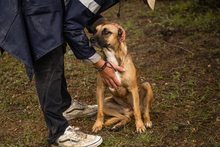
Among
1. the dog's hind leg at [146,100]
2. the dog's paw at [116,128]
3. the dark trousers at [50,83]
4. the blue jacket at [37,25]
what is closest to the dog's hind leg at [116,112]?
the dog's paw at [116,128]

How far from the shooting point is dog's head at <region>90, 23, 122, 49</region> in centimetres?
293

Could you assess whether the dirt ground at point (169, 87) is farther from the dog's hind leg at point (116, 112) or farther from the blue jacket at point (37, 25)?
the blue jacket at point (37, 25)

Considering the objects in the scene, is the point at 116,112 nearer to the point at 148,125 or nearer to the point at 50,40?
the point at 148,125

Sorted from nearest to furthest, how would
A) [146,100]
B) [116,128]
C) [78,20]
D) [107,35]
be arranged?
[78,20] < [107,35] < [116,128] < [146,100]

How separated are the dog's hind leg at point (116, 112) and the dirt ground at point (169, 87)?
0.13 meters

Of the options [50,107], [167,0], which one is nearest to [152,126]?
[50,107]

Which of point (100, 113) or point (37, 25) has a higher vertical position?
point (37, 25)

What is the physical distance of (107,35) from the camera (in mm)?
2988

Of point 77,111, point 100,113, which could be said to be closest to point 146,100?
point 100,113

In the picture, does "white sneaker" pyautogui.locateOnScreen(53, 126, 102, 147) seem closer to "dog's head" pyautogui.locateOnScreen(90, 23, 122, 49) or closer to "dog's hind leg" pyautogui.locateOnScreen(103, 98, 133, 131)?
"dog's hind leg" pyautogui.locateOnScreen(103, 98, 133, 131)

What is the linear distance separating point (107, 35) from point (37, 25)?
1109mm

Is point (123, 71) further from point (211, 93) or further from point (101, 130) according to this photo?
point (211, 93)

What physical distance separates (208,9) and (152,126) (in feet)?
16.1

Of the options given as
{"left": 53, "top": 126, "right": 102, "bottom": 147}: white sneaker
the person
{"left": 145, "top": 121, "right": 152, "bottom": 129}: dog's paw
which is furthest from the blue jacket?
{"left": 145, "top": 121, "right": 152, "bottom": 129}: dog's paw
